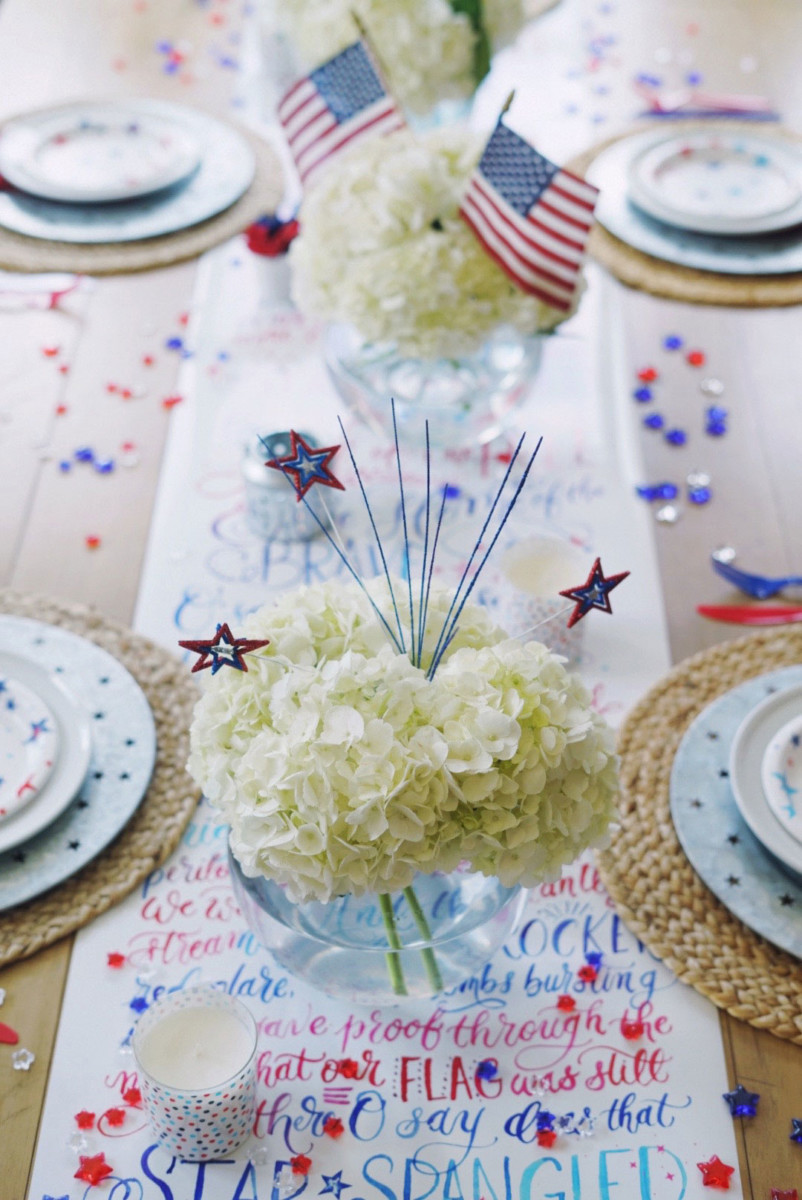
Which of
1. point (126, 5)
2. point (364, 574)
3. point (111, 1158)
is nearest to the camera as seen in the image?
point (111, 1158)

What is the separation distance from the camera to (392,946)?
94 centimetres

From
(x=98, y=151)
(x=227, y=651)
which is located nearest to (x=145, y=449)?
(x=98, y=151)

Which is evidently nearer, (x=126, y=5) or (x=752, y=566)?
(x=752, y=566)

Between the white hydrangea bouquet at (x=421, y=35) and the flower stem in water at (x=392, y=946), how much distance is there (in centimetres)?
134

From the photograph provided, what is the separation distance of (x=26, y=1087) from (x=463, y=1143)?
1.18 feet

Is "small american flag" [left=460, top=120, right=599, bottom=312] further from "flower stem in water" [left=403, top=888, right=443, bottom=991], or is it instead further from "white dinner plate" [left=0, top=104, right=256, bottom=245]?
"flower stem in water" [left=403, top=888, right=443, bottom=991]

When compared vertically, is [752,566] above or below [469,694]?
above

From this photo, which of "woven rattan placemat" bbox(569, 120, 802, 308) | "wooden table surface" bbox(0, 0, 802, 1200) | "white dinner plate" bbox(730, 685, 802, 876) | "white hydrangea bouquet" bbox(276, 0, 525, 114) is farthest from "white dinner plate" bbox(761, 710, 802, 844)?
"white hydrangea bouquet" bbox(276, 0, 525, 114)

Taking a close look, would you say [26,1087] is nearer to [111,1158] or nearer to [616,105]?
[111,1158]

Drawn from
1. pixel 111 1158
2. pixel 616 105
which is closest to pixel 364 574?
pixel 111 1158

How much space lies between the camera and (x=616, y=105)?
2203 mm

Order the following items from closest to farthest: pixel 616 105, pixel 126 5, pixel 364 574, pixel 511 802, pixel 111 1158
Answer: pixel 511 802
pixel 111 1158
pixel 364 574
pixel 616 105
pixel 126 5

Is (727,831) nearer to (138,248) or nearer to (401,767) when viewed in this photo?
(401,767)

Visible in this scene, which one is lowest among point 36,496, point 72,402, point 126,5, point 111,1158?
point 111,1158
